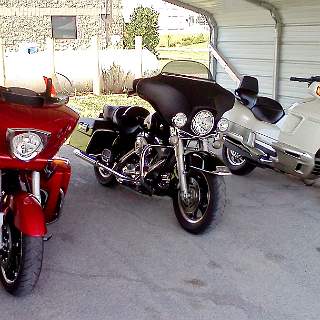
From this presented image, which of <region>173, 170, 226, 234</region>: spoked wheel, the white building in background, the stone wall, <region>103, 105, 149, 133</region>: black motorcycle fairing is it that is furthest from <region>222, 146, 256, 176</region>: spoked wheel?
the white building in background

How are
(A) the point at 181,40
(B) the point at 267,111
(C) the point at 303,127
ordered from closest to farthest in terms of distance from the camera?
(C) the point at 303,127 → (B) the point at 267,111 → (A) the point at 181,40

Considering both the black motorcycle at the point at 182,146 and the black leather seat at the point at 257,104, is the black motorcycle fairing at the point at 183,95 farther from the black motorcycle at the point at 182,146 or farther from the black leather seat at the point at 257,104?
the black leather seat at the point at 257,104

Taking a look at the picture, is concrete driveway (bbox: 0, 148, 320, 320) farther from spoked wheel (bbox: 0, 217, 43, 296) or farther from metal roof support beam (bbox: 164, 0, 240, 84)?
metal roof support beam (bbox: 164, 0, 240, 84)

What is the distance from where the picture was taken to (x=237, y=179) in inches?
232

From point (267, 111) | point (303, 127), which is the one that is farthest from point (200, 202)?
point (267, 111)

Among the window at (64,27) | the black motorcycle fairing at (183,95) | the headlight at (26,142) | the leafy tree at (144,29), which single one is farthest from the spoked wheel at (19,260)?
the window at (64,27)

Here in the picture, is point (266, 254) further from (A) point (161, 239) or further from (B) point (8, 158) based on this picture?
(B) point (8, 158)

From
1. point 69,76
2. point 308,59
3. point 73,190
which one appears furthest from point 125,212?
point 69,76

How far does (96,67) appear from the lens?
1269cm

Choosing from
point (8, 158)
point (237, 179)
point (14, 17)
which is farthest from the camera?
point (14, 17)

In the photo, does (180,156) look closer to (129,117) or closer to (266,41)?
(129,117)

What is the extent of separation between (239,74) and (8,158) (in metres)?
6.68

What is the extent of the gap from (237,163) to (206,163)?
2.07 meters

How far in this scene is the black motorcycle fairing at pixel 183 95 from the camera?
4.04 m
